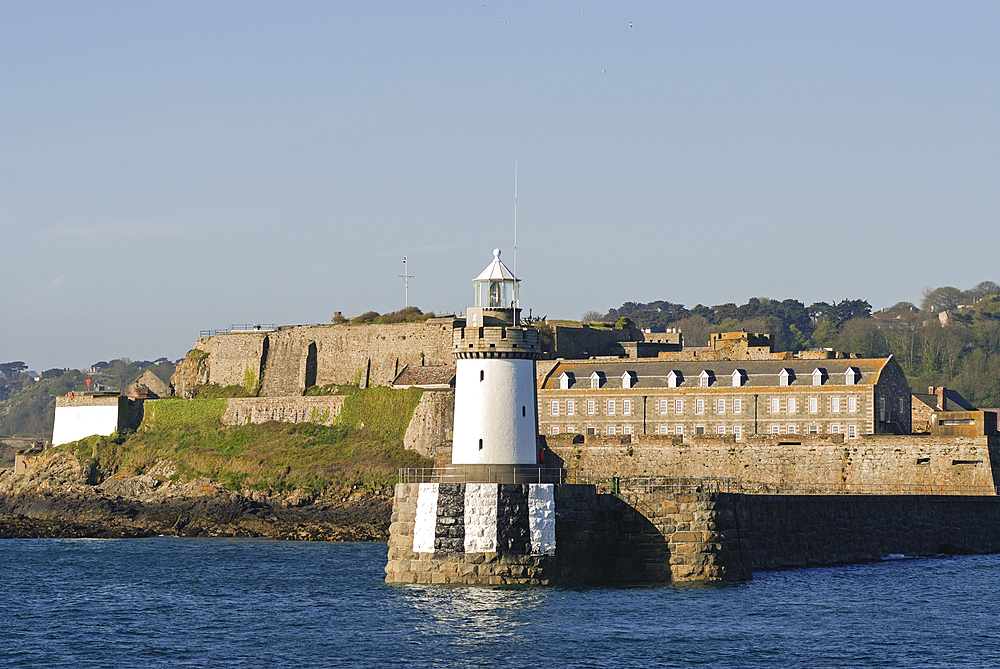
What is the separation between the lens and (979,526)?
48.8 metres

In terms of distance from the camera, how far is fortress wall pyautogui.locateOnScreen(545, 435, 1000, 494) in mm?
52688

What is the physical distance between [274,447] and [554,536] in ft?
143

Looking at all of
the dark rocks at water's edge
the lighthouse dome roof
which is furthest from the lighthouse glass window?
the dark rocks at water's edge

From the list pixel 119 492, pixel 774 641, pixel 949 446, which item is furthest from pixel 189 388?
pixel 774 641

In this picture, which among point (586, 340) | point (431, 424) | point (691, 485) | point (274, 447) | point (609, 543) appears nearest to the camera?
point (609, 543)

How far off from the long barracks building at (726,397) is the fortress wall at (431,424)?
4.79 meters

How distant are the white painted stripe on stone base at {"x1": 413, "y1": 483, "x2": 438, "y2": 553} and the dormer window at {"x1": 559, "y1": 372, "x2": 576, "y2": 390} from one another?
34.6m

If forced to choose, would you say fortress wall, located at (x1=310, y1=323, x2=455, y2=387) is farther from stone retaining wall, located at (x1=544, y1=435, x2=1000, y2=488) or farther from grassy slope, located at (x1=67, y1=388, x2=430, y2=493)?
stone retaining wall, located at (x1=544, y1=435, x2=1000, y2=488)

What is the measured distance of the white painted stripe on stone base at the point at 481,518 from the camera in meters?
33.0

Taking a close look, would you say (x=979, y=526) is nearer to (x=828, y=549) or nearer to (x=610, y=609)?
(x=828, y=549)

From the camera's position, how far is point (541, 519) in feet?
109

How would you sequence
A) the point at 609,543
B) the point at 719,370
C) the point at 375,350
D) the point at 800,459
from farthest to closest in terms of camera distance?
the point at 375,350, the point at 719,370, the point at 800,459, the point at 609,543

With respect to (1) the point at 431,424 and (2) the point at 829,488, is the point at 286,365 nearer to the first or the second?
(1) the point at 431,424

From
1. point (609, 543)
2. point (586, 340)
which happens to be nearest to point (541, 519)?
point (609, 543)
